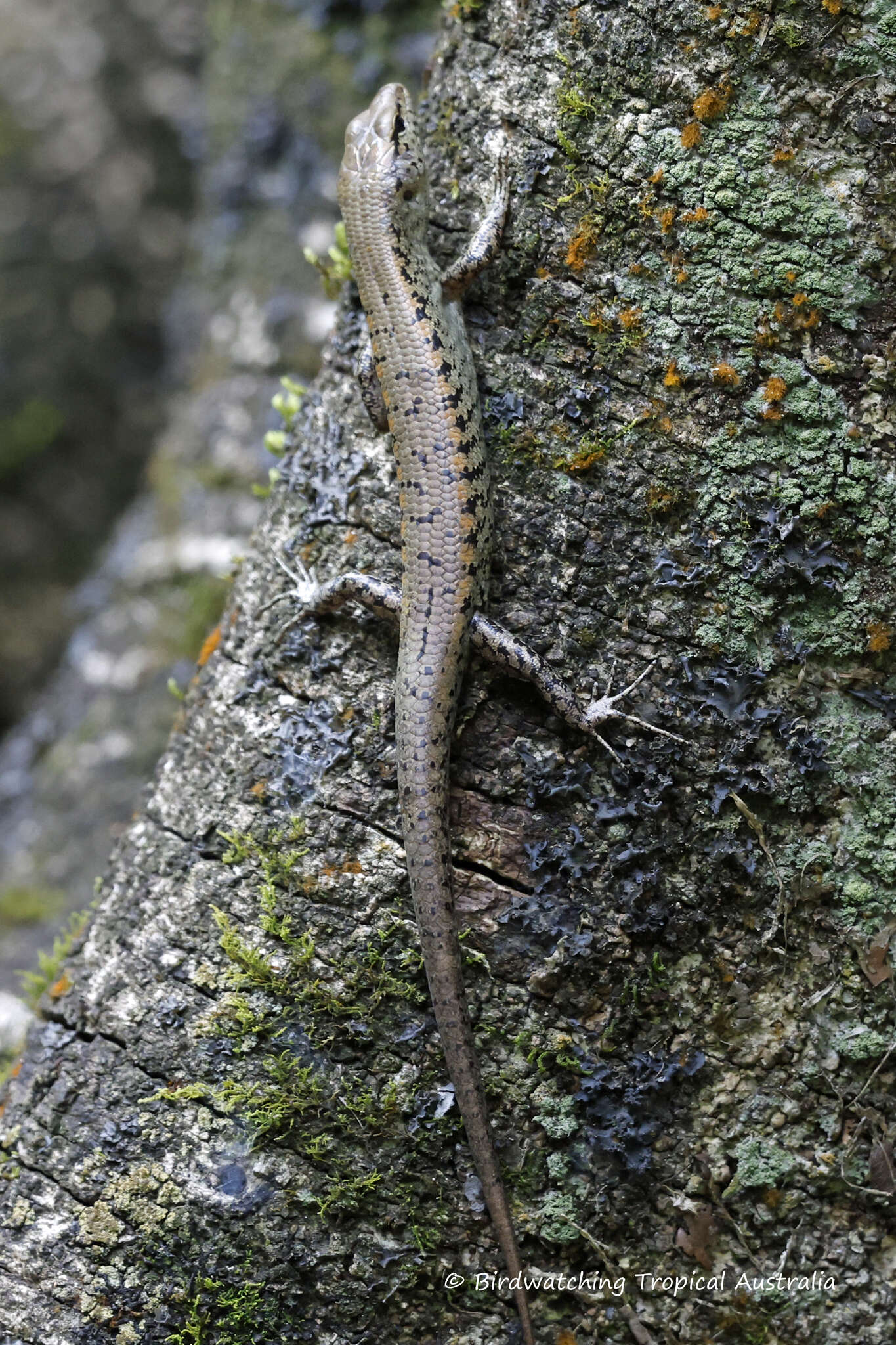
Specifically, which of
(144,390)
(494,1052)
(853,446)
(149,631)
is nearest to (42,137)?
(144,390)

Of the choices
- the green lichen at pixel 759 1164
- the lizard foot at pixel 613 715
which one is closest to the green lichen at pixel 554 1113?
the green lichen at pixel 759 1164

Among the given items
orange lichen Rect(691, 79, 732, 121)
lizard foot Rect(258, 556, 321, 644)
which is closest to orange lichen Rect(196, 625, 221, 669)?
lizard foot Rect(258, 556, 321, 644)

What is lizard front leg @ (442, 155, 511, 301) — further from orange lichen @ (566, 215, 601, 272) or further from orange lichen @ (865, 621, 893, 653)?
orange lichen @ (865, 621, 893, 653)

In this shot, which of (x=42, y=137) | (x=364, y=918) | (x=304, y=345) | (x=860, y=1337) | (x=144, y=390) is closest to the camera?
(x=860, y=1337)

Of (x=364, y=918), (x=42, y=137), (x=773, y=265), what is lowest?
(x=364, y=918)

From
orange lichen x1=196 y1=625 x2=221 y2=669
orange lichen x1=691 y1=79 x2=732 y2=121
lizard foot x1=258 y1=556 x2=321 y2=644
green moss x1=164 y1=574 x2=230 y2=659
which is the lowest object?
lizard foot x1=258 y1=556 x2=321 y2=644

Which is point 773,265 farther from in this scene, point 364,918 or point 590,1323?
point 590,1323
